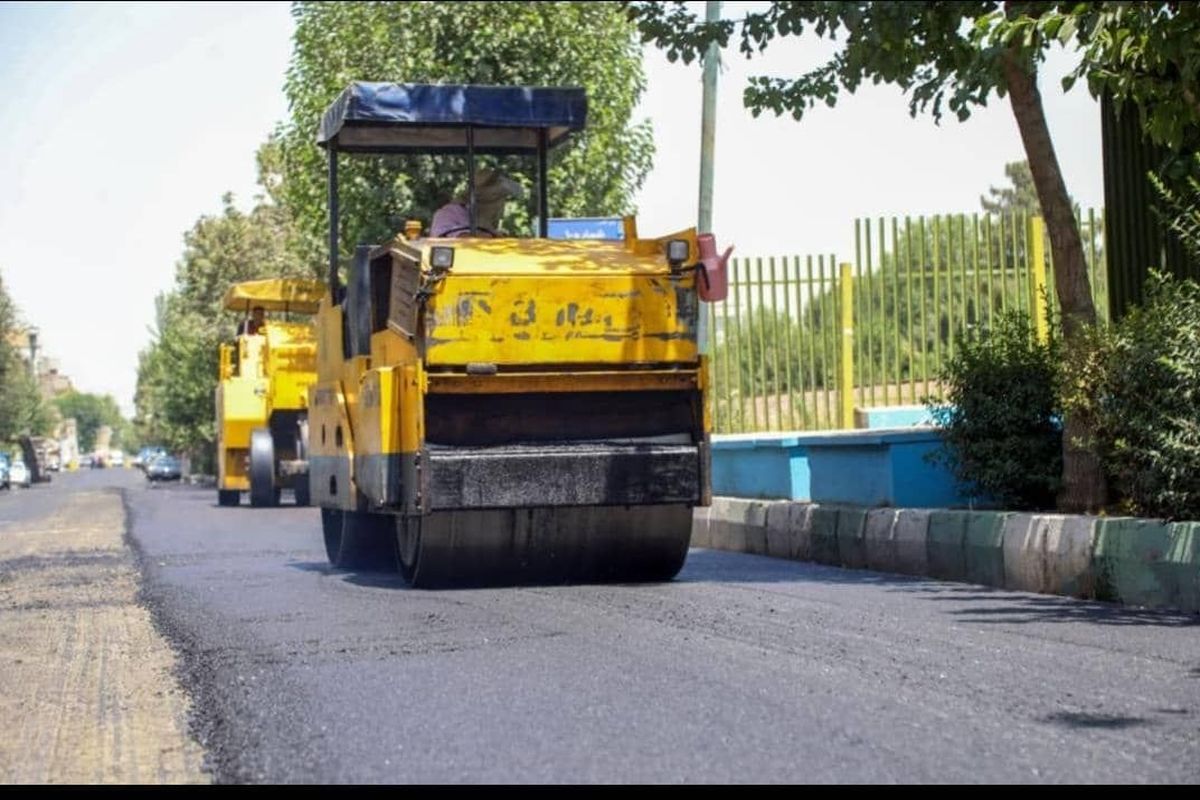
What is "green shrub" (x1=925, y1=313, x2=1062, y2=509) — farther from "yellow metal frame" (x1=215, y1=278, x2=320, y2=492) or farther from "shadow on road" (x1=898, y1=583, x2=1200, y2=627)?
"yellow metal frame" (x1=215, y1=278, x2=320, y2=492)

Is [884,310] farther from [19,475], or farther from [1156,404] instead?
[19,475]

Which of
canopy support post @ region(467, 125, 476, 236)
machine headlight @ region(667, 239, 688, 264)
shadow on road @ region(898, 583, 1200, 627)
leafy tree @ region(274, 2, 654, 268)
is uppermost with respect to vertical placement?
leafy tree @ region(274, 2, 654, 268)

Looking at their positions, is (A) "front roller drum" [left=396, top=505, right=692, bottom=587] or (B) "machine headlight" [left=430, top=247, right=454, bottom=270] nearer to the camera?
(B) "machine headlight" [left=430, top=247, right=454, bottom=270]

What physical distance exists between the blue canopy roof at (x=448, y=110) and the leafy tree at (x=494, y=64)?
13.3m

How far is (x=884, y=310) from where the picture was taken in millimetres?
18625

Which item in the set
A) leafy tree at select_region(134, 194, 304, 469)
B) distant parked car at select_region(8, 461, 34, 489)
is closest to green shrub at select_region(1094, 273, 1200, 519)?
leafy tree at select_region(134, 194, 304, 469)

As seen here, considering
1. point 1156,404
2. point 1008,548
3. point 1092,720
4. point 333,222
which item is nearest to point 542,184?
point 333,222

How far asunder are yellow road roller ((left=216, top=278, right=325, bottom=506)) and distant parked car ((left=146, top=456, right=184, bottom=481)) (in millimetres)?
58404

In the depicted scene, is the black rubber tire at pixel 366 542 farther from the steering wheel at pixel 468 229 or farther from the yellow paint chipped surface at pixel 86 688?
the steering wheel at pixel 468 229

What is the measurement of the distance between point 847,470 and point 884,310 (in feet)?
13.2

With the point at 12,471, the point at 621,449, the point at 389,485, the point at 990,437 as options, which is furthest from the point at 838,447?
the point at 12,471

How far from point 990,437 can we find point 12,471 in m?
69.4

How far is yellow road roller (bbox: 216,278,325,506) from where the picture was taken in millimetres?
30266

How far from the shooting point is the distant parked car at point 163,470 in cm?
8962
